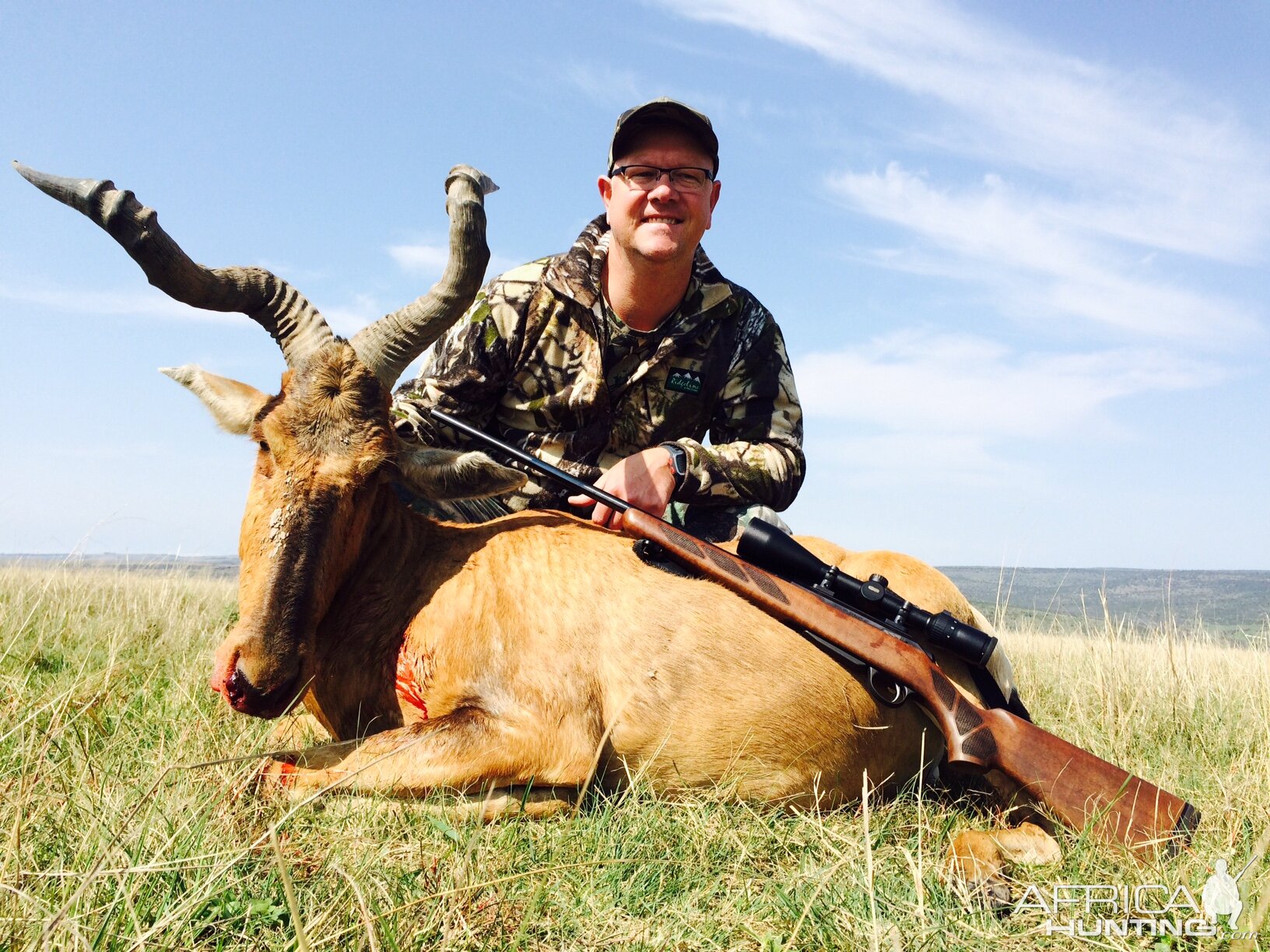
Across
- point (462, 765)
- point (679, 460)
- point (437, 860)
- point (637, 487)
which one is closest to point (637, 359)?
point (679, 460)

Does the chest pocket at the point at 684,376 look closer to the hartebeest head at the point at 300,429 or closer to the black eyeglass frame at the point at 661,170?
the black eyeglass frame at the point at 661,170

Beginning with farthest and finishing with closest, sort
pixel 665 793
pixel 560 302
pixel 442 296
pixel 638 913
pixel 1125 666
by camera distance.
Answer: pixel 1125 666 < pixel 560 302 < pixel 442 296 < pixel 665 793 < pixel 638 913

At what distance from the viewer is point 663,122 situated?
6.20m

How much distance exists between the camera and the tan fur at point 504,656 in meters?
3.89

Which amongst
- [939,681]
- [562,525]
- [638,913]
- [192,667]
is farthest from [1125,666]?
[192,667]

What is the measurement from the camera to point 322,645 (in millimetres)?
4398

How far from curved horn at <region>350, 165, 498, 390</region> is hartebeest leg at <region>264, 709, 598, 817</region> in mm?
1778

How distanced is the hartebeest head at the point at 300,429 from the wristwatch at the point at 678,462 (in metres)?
1.21

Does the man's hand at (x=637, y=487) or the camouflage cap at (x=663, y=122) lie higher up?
the camouflage cap at (x=663, y=122)

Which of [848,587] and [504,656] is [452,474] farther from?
[848,587]

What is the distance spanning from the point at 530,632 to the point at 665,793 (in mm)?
926

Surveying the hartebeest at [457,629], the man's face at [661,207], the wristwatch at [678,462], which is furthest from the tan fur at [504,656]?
the man's face at [661,207]

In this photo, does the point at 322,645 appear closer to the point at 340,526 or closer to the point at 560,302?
the point at 340,526

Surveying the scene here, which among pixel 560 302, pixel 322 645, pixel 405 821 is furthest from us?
pixel 560 302
